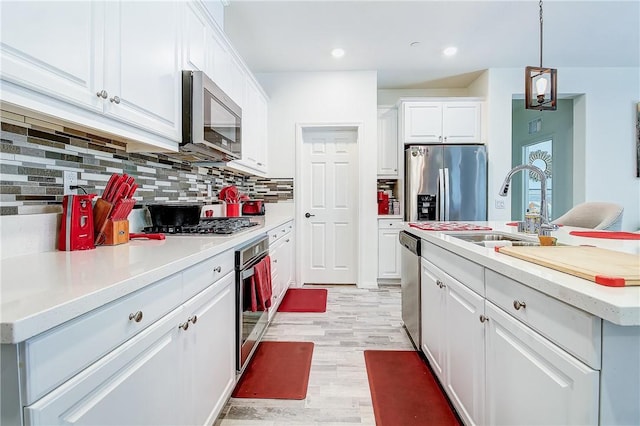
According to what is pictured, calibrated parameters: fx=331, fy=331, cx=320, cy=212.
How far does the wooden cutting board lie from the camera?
0.77m

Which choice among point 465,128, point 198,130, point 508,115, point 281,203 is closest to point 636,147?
point 508,115

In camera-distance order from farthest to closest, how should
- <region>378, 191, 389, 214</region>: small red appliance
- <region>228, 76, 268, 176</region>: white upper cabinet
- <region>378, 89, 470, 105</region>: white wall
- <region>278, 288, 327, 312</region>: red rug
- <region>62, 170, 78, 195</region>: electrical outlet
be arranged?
<region>378, 89, 470, 105</region>: white wall, <region>378, 191, 389, 214</region>: small red appliance, <region>278, 288, 327, 312</region>: red rug, <region>228, 76, 268, 176</region>: white upper cabinet, <region>62, 170, 78, 195</region>: electrical outlet

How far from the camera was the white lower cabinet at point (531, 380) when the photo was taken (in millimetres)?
754

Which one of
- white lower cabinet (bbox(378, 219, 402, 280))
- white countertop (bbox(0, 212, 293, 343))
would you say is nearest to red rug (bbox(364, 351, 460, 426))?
white countertop (bbox(0, 212, 293, 343))

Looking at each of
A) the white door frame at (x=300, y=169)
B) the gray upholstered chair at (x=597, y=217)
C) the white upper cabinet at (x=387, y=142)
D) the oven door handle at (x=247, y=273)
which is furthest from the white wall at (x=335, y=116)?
the oven door handle at (x=247, y=273)

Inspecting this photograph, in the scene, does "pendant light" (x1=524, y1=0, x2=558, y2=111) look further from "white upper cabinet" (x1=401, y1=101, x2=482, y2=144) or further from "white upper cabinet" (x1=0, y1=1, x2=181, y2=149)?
"white upper cabinet" (x1=0, y1=1, x2=181, y2=149)

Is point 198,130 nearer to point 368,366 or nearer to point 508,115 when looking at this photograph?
point 368,366

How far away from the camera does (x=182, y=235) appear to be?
1.76 metres

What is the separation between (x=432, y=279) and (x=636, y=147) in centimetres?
409

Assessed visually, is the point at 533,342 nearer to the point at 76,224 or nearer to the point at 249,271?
the point at 249,271

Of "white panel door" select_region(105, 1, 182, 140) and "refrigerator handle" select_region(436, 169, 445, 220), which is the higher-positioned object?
"white panel door" select_region(105, 1, 182, 140)

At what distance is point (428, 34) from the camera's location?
324 cm

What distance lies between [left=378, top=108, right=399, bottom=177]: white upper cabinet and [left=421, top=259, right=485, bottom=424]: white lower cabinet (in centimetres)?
249

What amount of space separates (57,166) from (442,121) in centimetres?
396
